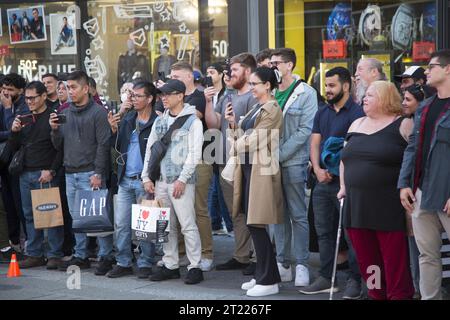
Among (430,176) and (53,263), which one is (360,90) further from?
(53,263)

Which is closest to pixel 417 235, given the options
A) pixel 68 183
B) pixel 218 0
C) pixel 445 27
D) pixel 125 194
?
pixel 125 194

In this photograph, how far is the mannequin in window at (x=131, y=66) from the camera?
14.1 meters

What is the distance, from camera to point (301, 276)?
8.17 metres

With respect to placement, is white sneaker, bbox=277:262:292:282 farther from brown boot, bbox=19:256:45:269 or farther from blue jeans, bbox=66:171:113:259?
brown boot, bbox=19:256:45:269

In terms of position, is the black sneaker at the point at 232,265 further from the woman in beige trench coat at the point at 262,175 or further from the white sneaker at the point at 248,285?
the woman in beige trench coat at the point at 262,175

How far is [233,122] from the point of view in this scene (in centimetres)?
820

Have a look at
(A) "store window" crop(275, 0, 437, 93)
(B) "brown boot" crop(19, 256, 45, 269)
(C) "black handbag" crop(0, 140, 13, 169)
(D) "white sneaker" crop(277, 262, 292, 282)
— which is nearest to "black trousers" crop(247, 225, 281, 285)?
(D) "white sneaker" crop(277, 262, 292, 282)

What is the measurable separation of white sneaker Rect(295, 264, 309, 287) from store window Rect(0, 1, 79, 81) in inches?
304

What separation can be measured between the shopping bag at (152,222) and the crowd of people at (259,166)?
0.18 m

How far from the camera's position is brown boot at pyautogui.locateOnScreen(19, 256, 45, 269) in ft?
31.4

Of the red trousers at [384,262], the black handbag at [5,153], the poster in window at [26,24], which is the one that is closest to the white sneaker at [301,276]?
the red trousers at [384,262]

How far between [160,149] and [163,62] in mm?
5704

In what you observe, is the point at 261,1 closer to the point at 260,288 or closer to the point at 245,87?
the point at 245,87

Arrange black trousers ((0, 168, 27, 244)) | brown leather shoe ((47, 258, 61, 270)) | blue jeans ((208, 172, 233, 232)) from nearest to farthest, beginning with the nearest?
brown leather shoe ((47, 258, 61, 270)) → black trousers ((0, 168, 27, 244)) → blue jeans ((208, 172, 233, 232))
